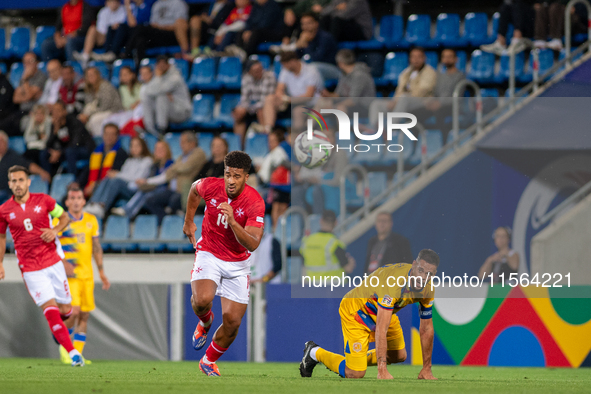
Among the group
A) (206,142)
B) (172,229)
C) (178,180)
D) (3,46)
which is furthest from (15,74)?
(172,229)

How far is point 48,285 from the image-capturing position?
9219 mm

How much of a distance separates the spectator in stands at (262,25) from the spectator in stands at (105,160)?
9.75 feet

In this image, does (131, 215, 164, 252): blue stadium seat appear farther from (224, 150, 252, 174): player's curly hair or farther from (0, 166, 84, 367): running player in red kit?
(224, 150, 252, 174): player's curly hair

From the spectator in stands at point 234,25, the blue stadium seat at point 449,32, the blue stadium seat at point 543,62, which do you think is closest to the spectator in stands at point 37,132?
the spectator in stands at point 234,25

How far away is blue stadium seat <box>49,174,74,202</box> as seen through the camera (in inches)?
565

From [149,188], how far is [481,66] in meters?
5.80

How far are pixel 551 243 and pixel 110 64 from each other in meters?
10.2

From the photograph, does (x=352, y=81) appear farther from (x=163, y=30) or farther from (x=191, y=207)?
(x=191, y=207)

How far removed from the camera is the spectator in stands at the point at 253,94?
14023 mm

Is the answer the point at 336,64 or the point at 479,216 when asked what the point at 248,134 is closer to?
the point at 336,64

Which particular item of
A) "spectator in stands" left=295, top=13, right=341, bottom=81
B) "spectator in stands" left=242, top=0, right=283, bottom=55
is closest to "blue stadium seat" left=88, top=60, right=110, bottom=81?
"spectator in stands" left=242, top=0, right=283, bottom=55

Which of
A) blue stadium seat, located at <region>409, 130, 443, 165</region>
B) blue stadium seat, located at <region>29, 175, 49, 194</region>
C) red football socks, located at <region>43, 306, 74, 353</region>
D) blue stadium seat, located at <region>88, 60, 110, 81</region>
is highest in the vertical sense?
blue stadium seat, located at <region>88, 60, 110, 81</region>

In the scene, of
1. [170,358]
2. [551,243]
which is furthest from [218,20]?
[551,243]

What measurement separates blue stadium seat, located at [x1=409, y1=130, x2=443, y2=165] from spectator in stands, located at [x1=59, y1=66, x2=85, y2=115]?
746 cm
